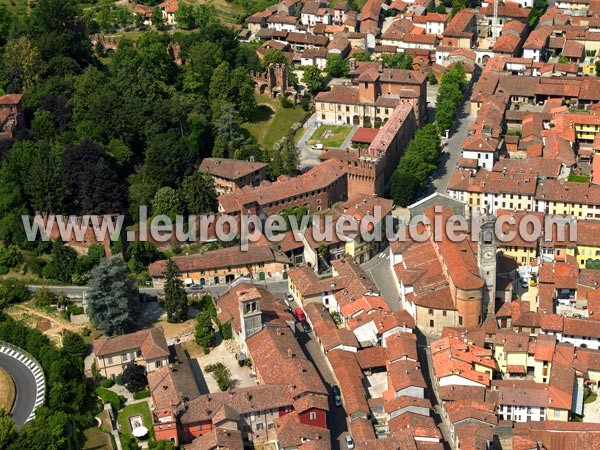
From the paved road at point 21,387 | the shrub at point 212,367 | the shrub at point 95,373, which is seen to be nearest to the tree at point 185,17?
the paved road at point 21,387

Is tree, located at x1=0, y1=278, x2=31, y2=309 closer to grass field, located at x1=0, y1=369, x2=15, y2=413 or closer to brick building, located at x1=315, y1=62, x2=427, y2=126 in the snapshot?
grass field, located at x1=0, y1=369, x2=15, y2=413

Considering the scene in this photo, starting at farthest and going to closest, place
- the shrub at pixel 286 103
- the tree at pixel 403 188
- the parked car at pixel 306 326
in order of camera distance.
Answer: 1. the shrub at pixel 286 103
2. the tree at pixel 403 188
3. the parked car at pixel 306 326

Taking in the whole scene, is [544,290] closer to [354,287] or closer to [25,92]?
[354,287]

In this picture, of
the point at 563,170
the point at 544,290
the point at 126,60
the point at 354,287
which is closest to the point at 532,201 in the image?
the point at 563,170

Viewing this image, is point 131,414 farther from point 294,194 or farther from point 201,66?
point 201,66

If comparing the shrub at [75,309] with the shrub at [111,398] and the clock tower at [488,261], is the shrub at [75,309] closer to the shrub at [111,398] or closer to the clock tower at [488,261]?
the shrub at [111,398]
